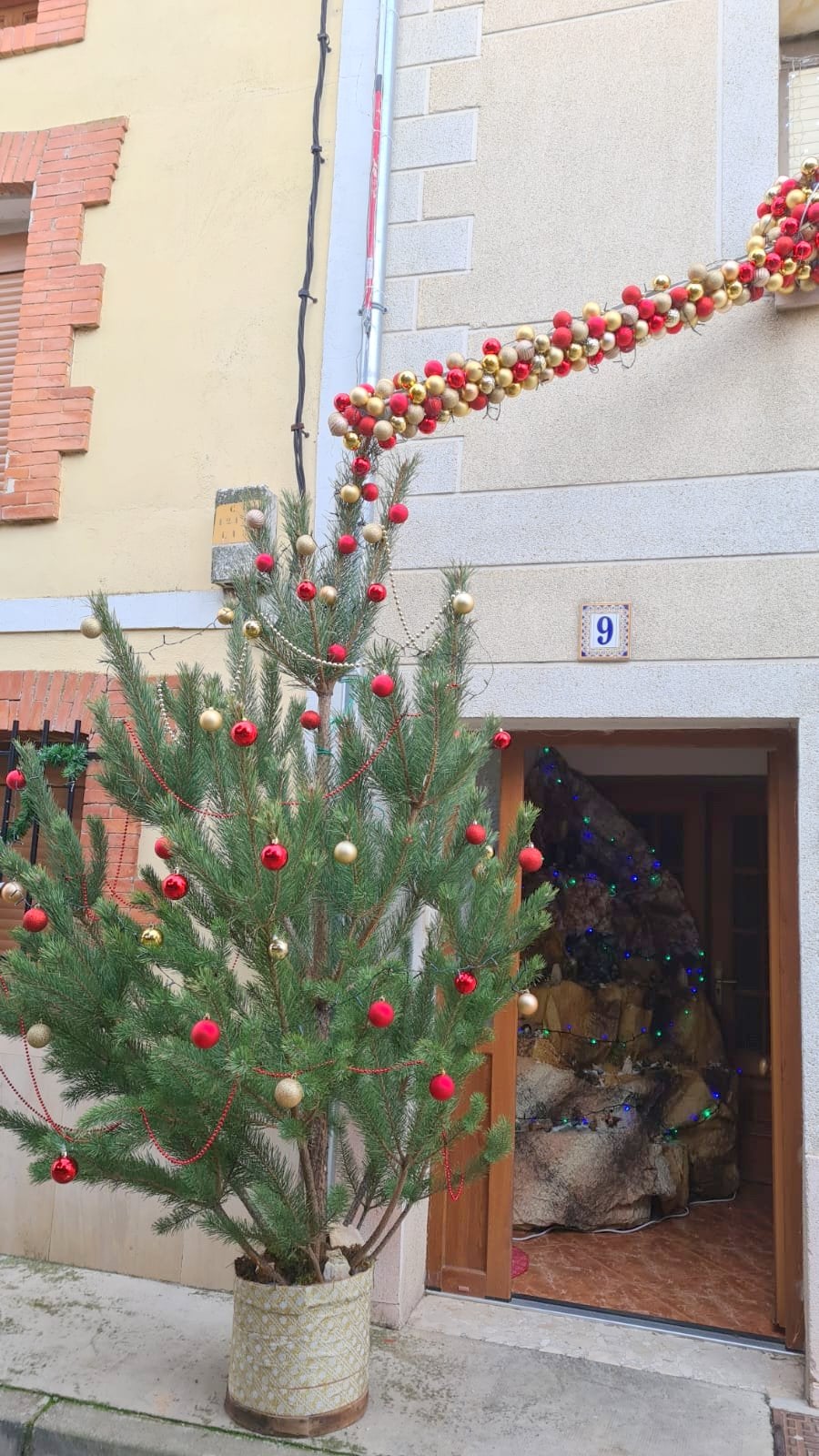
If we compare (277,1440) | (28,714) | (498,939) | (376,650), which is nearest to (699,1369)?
(277,1440)

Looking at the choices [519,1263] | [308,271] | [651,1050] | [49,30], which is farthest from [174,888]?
[49,30]

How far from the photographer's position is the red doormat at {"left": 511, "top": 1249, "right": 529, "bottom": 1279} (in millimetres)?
4320

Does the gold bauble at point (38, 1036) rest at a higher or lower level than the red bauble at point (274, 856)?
lower

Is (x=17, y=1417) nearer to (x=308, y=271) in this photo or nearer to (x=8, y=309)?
(x=308, y=271)

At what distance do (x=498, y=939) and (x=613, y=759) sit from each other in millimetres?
4111

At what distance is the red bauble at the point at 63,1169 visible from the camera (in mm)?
2652

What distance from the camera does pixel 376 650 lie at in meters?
3.13

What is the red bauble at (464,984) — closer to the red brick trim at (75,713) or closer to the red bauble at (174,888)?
the red bauble at (174,888)

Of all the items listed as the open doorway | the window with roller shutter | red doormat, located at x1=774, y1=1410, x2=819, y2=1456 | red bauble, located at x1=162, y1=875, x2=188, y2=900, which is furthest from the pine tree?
the window with roller shutter

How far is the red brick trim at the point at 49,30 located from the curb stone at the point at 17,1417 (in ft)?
18.0

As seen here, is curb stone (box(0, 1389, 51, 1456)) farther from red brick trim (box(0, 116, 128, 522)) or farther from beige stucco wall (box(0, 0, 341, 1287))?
red brick trim (box(0, 116, 128, 522))

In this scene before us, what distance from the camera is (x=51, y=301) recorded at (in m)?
4.88

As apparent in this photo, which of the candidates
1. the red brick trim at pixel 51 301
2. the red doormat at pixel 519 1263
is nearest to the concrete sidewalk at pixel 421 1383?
the red doormat at pixel 519 1263

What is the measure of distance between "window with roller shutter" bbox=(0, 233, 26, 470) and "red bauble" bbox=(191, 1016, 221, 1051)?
11.5ft
